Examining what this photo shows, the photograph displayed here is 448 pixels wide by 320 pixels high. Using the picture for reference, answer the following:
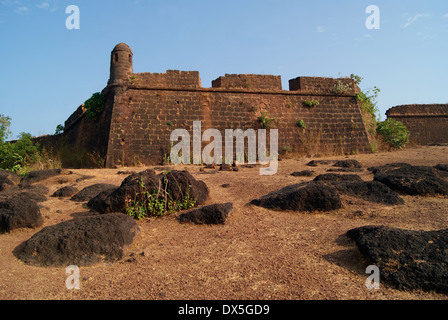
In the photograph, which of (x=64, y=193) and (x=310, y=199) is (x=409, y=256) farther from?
(x=64, y=193)

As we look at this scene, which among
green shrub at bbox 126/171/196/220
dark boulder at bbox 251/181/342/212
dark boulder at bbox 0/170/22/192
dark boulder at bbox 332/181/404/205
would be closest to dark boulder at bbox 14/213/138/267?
green shrub at bbox 126/171/196/220

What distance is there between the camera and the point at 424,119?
20078 millimetres

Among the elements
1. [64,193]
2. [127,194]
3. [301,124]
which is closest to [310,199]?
[127,194]

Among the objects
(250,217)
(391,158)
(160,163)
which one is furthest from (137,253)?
(391,158)

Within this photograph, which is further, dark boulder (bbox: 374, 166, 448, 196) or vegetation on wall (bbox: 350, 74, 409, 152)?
vegetation on wall (bbox: 350, 74, 409, 152)

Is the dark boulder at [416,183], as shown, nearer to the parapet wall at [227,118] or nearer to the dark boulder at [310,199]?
the dark boulder at [310,199]

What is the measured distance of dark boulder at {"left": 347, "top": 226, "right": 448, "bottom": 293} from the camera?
2.59 m

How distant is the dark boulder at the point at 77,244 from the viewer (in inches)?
135

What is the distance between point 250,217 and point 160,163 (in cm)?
736

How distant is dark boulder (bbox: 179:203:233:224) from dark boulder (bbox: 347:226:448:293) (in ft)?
6.47

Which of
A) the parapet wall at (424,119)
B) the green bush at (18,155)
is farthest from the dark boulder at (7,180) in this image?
the parapet wall at (424,119)

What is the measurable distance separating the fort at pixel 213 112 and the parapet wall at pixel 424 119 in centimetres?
802

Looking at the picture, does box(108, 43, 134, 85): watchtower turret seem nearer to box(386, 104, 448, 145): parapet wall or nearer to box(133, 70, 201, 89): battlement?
box(133, 70, 201, 89): battlement

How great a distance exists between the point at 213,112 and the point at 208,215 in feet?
27.4
